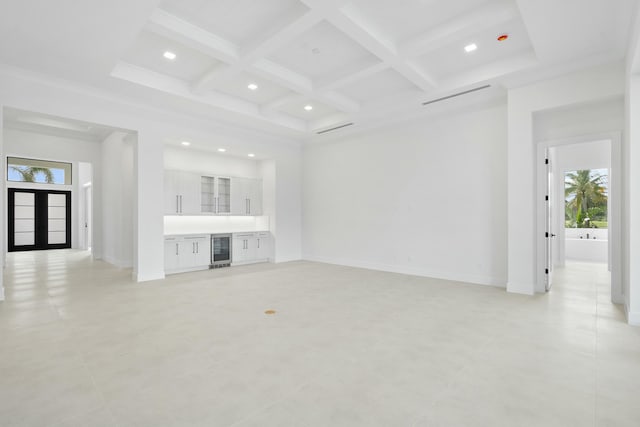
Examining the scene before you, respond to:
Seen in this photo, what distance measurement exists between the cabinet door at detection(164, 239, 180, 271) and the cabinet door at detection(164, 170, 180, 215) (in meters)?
0.68

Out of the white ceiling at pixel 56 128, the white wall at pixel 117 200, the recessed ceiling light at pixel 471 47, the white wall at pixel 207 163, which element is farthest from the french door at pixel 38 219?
the recessed ceiling light at pixel 471 47

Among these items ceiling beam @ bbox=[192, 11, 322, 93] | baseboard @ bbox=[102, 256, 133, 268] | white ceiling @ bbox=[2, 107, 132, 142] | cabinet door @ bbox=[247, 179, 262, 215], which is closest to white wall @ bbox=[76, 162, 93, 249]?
white ceiling @ bbox=[2, 107, 132, 142]

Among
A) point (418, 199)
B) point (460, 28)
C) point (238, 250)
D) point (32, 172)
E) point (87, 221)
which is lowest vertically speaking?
point (238, 250)

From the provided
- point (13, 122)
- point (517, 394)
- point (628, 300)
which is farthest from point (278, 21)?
point (13, 122)

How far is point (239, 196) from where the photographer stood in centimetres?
835

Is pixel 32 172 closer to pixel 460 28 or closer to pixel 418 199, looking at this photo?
pixel 418 199

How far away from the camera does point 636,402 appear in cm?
215

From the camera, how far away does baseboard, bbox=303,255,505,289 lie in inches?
227

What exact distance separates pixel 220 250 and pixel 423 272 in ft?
15.4

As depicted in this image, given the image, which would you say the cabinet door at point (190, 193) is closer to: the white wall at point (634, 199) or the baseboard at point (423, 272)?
the baseboard at point (423, 272)

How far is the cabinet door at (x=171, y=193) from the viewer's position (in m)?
7.05

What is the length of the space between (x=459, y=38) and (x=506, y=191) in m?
2.79

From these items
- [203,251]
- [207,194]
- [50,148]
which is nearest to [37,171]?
[50,148]

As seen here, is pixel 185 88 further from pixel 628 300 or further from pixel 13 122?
pixel 628 300
